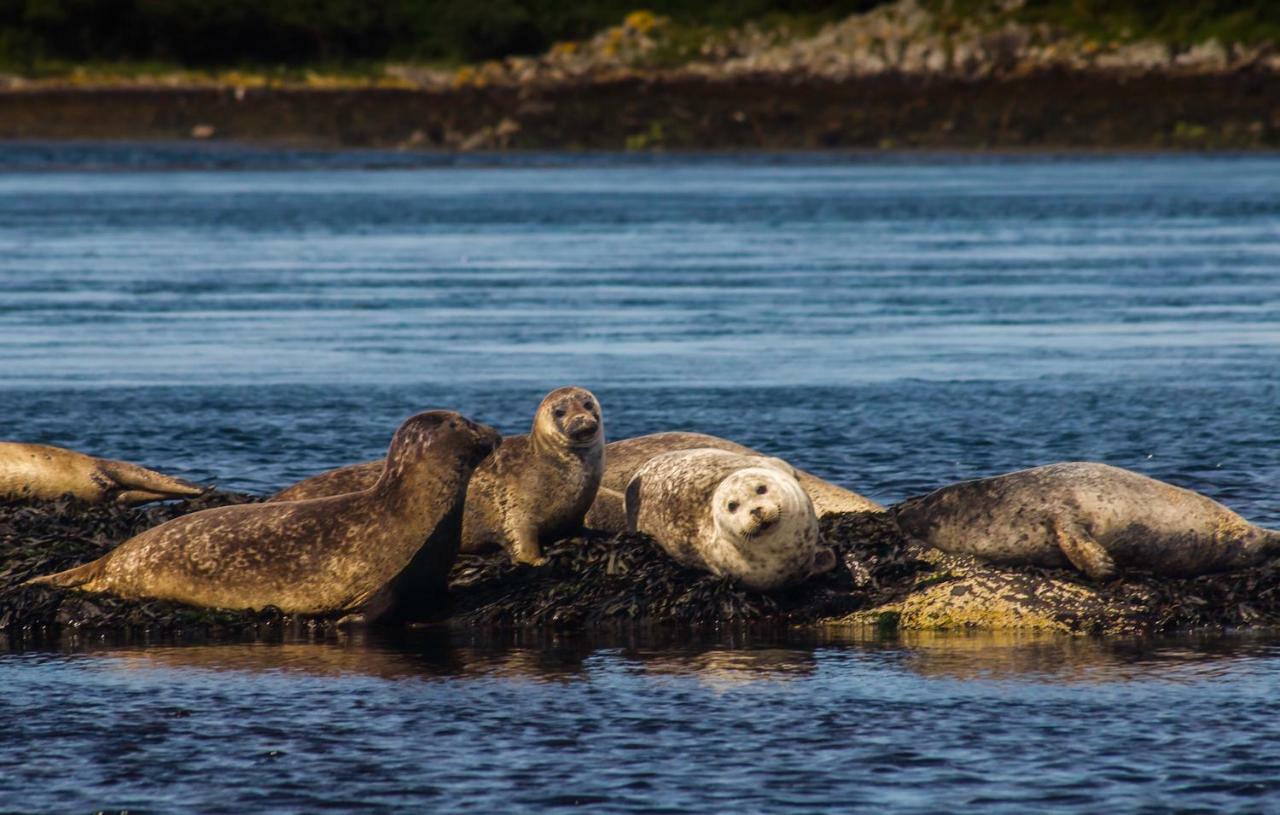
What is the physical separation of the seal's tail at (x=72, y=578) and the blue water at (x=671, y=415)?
0.69 metres

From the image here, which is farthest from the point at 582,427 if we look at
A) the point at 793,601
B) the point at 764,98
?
the point at 764,98

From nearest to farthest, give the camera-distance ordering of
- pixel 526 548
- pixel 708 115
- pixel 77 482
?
1. pixel 526 548
2. pixel 77 482
3. pixel 708 115

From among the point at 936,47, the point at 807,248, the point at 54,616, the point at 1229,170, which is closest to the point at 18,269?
the point at 807,248

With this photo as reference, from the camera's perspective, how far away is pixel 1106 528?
11070 mm

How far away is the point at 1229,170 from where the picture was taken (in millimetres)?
62000

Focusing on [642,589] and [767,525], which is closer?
[767,525]

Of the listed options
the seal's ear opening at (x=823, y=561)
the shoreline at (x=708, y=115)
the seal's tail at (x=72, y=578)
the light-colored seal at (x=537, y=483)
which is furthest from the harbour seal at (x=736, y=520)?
the shoreline at (x=708, y=115)

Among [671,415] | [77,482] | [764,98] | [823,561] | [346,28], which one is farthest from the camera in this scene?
[346,28]

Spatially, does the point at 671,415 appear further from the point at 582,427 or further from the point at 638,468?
the point at 582,427

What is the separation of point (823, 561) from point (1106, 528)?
1.44 metres


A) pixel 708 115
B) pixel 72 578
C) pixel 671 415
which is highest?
pixel 708 115

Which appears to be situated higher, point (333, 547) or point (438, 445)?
point (438, 445)

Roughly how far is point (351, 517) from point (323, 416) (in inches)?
292

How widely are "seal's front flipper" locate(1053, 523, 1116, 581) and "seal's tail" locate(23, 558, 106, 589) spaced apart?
15.8 feet
